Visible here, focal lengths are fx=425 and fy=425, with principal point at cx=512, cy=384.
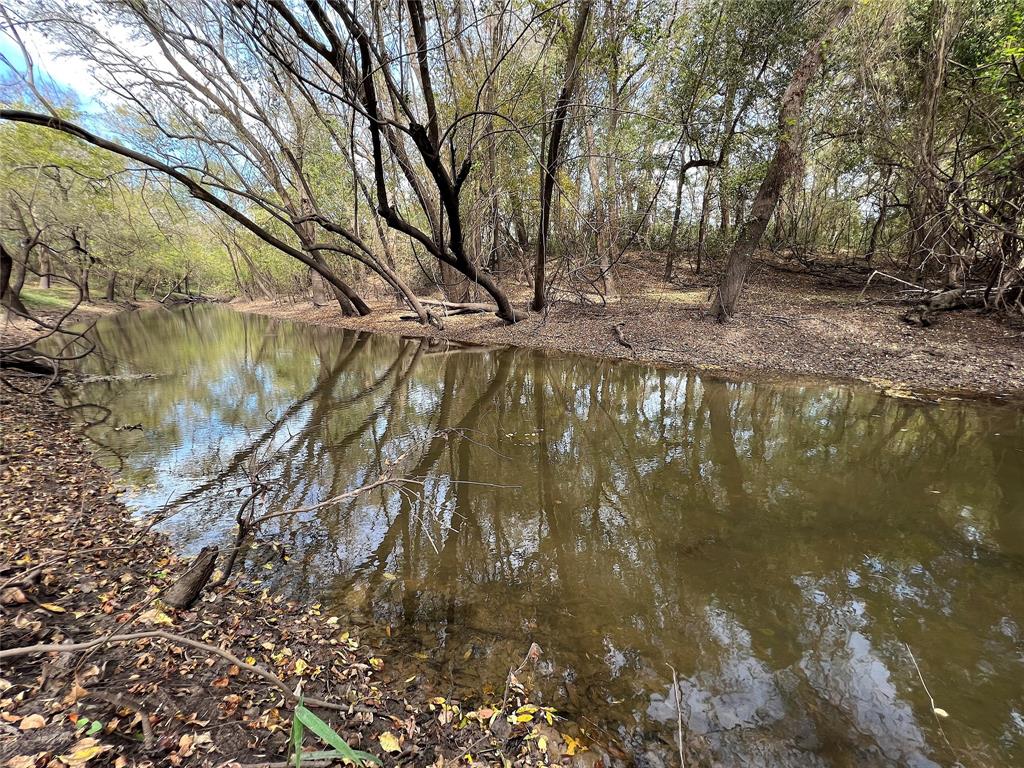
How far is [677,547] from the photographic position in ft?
13.8

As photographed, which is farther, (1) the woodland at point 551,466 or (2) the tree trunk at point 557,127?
(2) the tree trunk at point 557,127

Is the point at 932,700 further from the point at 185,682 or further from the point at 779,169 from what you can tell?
the point at 779,169

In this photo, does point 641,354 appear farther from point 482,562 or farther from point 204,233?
point 204,233

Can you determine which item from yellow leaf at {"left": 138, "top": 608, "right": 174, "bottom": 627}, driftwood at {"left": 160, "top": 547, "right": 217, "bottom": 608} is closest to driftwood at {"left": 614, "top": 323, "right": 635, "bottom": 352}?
driftwood at {"left": 160, "top": 547, "right": 217, "bottom": 608}

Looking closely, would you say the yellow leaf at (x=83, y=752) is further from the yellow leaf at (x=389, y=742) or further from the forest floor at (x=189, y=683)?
the yellow leaf at (x=389, y=742)

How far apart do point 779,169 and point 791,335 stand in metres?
4.53

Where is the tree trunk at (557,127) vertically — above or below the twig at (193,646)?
above

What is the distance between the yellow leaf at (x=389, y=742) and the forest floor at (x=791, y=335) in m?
10.2

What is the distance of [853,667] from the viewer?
2908 millimetres

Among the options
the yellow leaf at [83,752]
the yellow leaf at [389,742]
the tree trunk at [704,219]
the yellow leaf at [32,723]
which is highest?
the tree trunk at [704,219]

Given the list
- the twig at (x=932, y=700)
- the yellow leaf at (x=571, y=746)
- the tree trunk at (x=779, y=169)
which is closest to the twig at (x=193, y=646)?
the yellow leaf at (x=571, y=746)

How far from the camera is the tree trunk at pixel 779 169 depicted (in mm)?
10680

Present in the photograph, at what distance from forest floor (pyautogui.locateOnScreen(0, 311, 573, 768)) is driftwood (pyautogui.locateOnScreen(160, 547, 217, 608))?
101 millimetres

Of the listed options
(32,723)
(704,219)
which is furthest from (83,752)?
(704,219)
